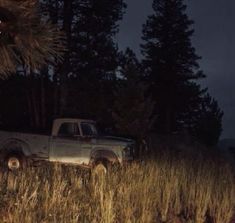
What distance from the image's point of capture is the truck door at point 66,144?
23.1 meters

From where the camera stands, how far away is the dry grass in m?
7.50

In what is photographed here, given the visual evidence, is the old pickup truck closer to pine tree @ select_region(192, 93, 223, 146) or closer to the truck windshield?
the truck windshield

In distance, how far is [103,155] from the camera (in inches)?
885

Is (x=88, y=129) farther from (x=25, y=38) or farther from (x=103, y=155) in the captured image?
(x=25, y=38)

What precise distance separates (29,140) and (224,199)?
48.6 ft

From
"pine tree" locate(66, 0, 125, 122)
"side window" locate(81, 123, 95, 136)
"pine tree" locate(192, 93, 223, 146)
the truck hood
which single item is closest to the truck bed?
"side window" locate(81, 123, 95, 136)

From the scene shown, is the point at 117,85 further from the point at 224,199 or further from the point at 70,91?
the point at 224,199

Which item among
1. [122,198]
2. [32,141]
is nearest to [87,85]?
[32,141]

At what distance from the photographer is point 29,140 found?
2380 centimetres

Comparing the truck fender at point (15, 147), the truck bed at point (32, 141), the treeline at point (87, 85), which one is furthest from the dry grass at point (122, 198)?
the treeline at point (87, 85)

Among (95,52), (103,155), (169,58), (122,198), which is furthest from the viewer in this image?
(169,58)

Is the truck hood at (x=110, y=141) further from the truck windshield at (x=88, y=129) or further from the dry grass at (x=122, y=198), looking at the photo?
the dry grass at (x=122, y=198)

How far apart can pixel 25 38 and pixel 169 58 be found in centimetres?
5343

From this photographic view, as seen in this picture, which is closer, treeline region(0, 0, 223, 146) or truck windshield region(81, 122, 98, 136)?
truck windshield region(81, 122, 98, 136)
